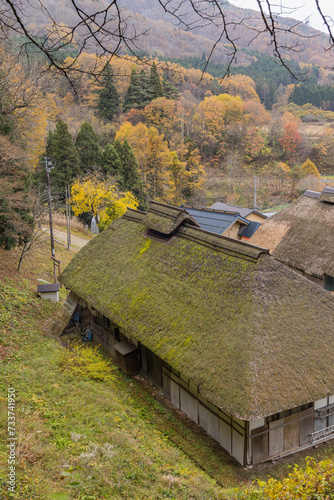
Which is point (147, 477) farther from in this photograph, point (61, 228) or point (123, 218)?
point (61, 228)

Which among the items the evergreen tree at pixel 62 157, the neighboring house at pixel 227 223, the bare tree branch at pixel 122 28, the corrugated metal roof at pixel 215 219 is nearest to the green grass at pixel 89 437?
the bare tree branch at pixel 122 28

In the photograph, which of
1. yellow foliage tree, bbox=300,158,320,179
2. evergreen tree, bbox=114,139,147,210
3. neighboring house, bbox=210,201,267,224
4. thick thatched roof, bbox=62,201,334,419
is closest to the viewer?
thick thatched roof, bbox=62,201,334,419

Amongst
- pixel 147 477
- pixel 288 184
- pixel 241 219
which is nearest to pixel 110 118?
pixel 288 184

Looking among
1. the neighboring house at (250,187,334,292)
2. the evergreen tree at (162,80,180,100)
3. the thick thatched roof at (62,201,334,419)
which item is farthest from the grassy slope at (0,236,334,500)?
the evergreen tree at (162,80,180,100)

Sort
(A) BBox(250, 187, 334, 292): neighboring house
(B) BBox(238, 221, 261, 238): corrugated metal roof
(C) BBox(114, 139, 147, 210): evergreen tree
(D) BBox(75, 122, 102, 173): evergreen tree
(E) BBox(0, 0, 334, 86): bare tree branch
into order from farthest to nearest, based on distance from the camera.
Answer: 1. (C) BBox(114, 139, 147, 210): evergreen tree
2. (D) BBox(75, 122, 102, 173): evergreen tree
3. (B) BBox(238, 221, 261, 238): corrugated metal roof
4. (A) BBox(250, 187, 334, 292): neighboring house
5. (E) BBox(0, 0, 334, 86): bare tree branch

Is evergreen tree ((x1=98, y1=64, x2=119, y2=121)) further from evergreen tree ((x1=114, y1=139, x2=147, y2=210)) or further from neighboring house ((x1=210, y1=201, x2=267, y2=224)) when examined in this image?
neighboring house ((x1=210, y1=201, x2=267, y2=224))

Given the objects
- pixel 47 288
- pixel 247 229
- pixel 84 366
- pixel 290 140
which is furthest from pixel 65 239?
pixel 290 140
